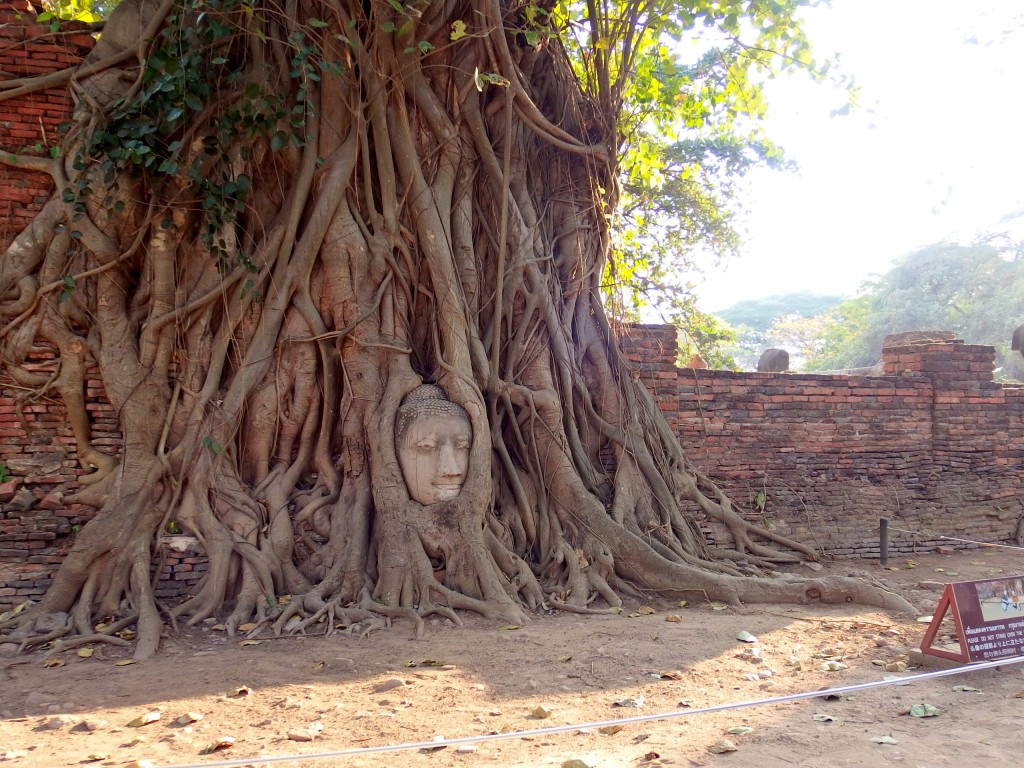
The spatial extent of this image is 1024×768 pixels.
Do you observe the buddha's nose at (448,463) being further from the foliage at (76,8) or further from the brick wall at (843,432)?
the foliage at (76,8)

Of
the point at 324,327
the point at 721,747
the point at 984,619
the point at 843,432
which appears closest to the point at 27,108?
the point at 324,327

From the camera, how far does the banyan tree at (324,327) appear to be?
192 inches

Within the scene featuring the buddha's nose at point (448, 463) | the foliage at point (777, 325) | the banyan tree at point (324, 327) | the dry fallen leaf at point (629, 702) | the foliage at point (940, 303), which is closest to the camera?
the dry fallen leaf at point (629, 702)

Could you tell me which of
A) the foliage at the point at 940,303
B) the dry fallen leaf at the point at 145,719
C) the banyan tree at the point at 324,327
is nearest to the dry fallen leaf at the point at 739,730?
the banyan tree at the point at 324,327

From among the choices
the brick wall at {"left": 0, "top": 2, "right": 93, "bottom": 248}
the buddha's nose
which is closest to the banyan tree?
the buddha's nose

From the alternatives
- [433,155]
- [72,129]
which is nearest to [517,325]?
[433,155]

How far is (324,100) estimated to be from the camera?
5.41 m

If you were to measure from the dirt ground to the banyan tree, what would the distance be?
0.49 metres

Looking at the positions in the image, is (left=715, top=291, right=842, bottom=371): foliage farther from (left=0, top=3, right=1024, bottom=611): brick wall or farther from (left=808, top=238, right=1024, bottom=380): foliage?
(left=0, top=3, right=1024, bottom=611): brick wall

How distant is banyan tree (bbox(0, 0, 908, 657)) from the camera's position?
488 centimetres

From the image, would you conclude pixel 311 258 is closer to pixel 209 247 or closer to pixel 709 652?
pixel 209 247

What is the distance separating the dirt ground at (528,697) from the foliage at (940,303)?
18.4 metres

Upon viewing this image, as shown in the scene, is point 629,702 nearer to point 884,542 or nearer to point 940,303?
point 884,542

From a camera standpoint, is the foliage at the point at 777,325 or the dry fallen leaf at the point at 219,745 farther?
the foliage at the point at 777,325
